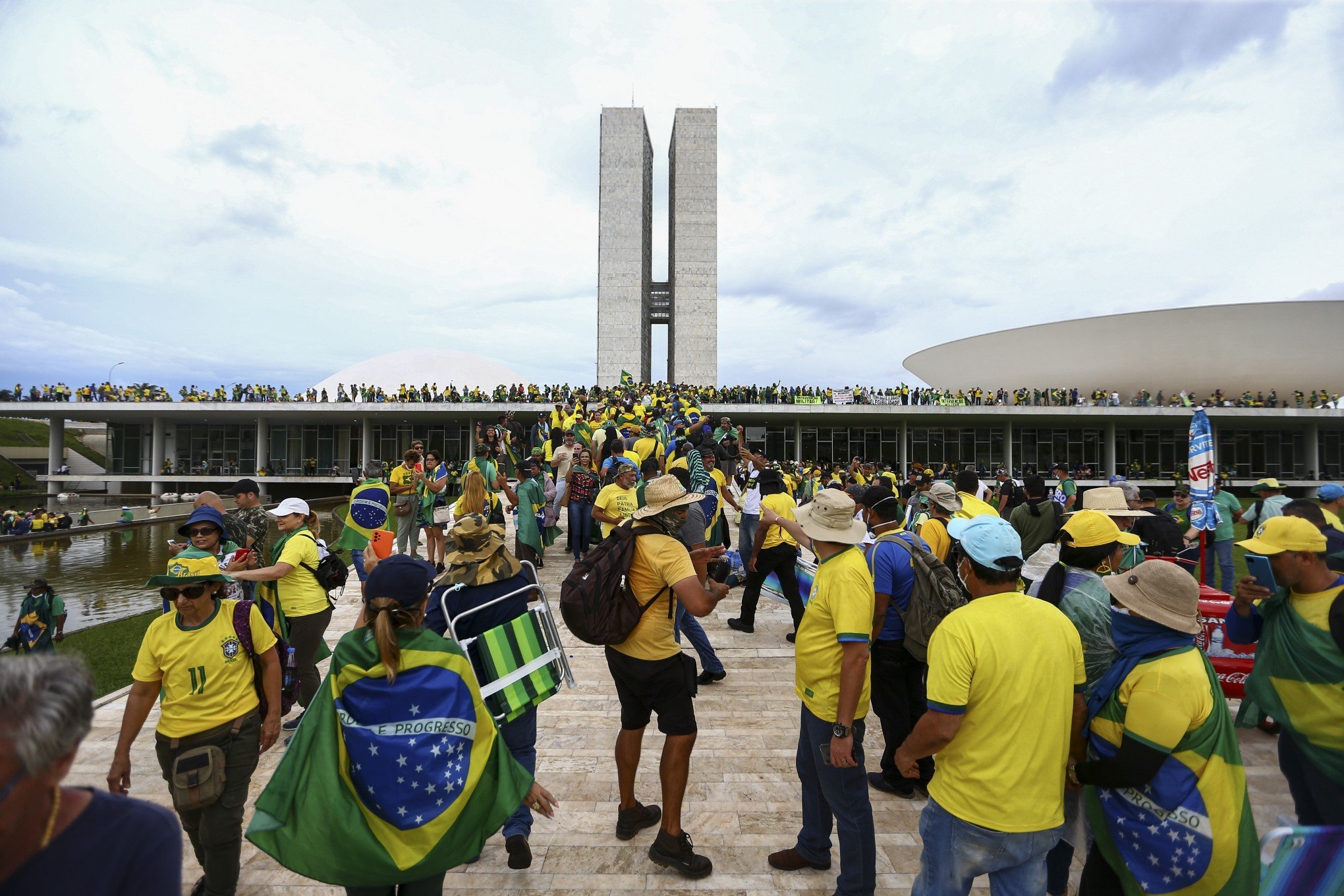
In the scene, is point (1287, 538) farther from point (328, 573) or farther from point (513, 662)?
point (328, 573)

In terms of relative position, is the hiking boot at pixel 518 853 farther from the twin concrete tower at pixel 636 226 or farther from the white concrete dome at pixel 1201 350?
the white concrete dome at pixel 1201 350

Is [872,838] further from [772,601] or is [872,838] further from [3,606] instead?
[3,606]

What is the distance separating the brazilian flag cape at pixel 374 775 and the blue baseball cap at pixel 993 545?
70.1 inches

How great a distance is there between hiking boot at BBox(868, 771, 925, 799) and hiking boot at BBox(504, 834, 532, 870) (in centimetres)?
210

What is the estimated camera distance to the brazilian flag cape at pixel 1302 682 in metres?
2.52

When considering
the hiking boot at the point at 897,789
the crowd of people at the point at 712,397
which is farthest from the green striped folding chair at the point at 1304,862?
the crowd of people at the point at 712,397

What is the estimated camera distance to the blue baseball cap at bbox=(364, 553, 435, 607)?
6.89 ft

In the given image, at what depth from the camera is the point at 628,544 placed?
3150 mm

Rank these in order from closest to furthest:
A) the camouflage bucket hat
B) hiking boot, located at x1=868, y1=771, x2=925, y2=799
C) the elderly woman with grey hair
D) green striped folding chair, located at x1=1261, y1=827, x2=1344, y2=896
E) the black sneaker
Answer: the elderly woman with grey hair < green striped folding chair, located at x1=1261, y1=827, x2=1344, y2=896 < the black sneaker < the camouflage bucket hat < hiking boot, located at x1=868, y1=771, x2=925, y2=799

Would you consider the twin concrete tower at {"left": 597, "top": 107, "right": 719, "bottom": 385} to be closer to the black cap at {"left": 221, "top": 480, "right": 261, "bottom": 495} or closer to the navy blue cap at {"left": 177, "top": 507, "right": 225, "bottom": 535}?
the black cap at {"left": 221, "top": 480, "right": 261, "bottom": 495}

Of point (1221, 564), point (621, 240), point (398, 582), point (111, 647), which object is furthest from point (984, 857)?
point (621, 240)

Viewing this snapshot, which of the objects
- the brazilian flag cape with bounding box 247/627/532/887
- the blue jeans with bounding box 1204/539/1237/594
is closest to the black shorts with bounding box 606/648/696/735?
the brazilian flag cape with bounding box 247/627/532/887

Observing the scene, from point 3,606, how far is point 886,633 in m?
14.7

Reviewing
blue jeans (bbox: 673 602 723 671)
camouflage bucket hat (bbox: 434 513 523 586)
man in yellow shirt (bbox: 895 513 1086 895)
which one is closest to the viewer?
man in yellow shirt (bbox: 895 513 1086 895)
